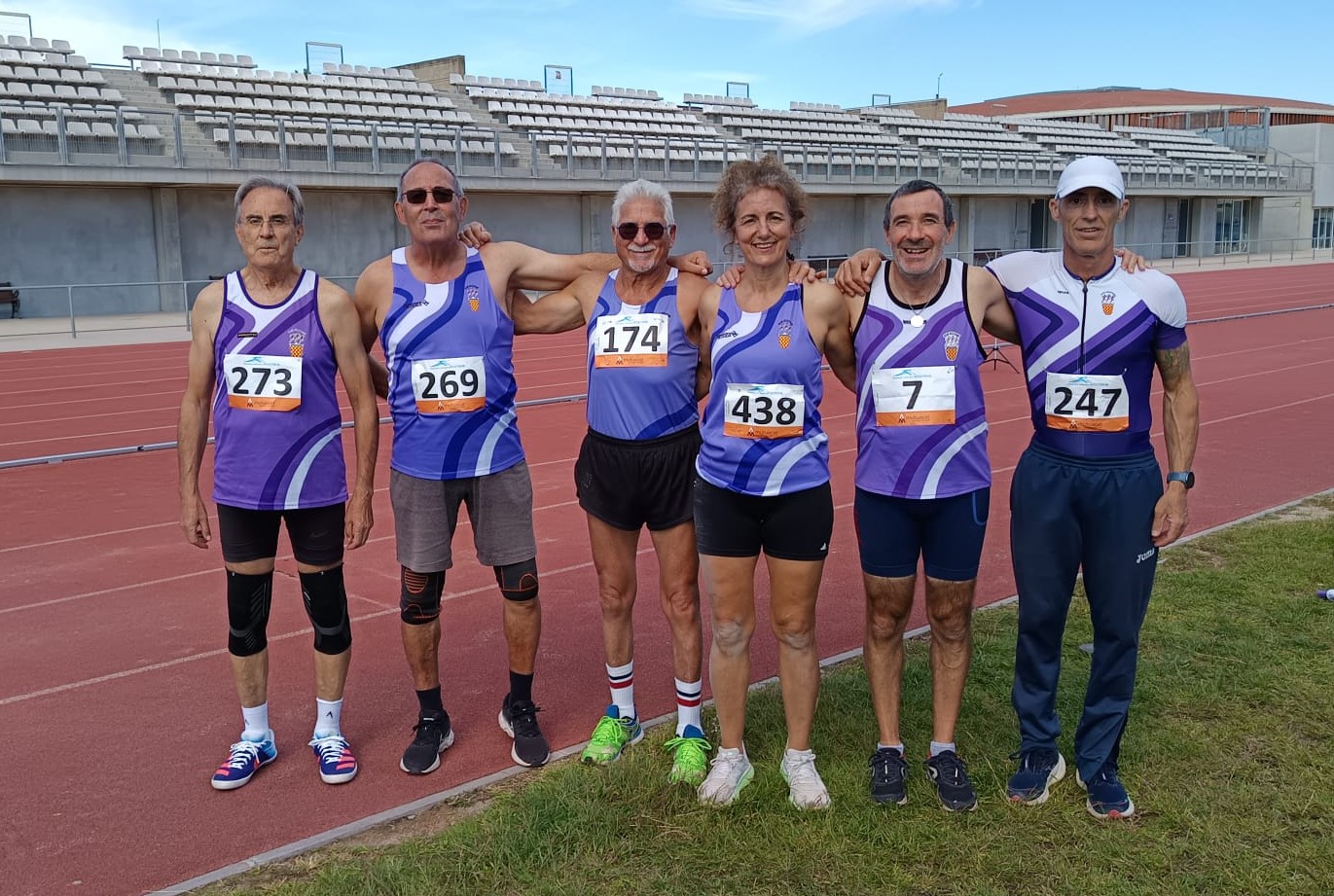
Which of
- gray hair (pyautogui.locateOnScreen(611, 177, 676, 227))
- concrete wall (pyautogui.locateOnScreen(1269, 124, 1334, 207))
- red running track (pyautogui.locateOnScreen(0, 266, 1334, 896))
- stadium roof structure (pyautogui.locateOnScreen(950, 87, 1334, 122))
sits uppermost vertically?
stadium roof structure (pyautogui.locateOnScreen(950, 87, 1334, 122))

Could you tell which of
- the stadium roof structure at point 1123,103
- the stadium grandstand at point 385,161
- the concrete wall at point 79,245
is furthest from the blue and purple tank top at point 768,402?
the stadium roof structure at point 1123,103

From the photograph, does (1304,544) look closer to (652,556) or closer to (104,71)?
(652,556)

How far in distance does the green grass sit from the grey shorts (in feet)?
2.66

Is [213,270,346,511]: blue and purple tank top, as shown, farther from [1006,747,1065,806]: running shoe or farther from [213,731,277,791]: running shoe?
[1006,747,1065,806]: running shoe

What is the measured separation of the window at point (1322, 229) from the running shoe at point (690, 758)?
5762cm

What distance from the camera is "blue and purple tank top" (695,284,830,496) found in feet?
11.6

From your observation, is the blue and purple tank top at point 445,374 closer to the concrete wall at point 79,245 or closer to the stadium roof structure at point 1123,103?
the concrete wall at point 79,245

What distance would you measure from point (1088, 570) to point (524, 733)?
2011mm

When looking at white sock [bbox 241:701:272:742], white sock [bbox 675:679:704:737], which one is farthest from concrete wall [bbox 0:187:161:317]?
white sock [bbox 675:679:704:737]

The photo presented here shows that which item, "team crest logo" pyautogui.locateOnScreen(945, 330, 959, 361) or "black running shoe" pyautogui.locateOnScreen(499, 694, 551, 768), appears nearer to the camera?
"team crest logo" pyautogui.locateOnScreen(945, 330, 959, 361)

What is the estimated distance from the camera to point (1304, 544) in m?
6.36

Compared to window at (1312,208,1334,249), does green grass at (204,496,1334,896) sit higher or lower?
lower

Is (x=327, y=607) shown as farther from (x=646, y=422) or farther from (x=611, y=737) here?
(x=646, y=422)

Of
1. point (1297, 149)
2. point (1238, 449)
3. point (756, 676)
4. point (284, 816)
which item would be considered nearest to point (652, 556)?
point (756, 676)
